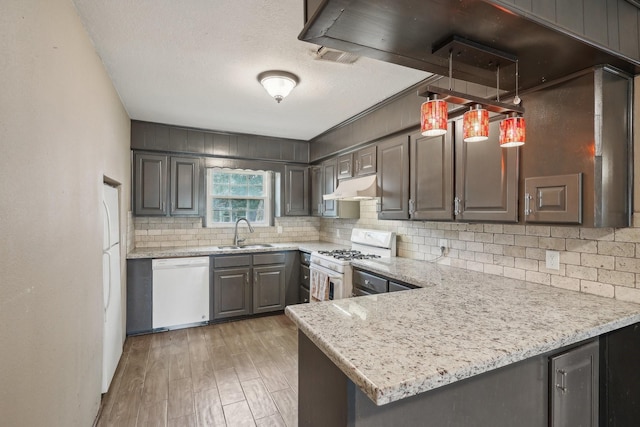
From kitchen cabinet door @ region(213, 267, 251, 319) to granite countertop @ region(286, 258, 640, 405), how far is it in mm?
2628

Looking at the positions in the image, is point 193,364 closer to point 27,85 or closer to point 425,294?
point 425,294

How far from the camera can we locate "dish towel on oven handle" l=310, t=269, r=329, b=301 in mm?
3312

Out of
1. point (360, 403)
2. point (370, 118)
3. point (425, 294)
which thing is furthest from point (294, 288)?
point (360, 403)

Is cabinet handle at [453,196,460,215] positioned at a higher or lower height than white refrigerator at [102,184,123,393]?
higher

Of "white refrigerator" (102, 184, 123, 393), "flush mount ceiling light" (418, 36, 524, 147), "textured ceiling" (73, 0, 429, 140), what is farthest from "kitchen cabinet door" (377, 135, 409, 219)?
"white refrigerator" (102, 184, 123, 393)

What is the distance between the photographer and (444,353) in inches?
40.9

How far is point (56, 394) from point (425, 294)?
1867mm

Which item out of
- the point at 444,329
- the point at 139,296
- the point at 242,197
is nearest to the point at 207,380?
the point at 139,296

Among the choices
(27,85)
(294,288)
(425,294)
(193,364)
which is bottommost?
(193,364)

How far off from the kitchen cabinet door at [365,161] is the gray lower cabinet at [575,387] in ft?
7.31

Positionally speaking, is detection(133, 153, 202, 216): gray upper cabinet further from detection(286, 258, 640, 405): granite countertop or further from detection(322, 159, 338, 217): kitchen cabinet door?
detection(286, 258, 640, 405): granite countertop

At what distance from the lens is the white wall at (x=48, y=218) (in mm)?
1014

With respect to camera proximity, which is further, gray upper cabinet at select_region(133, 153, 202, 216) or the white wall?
gray upper cabinet at select_region(133, 153, 202, 216)

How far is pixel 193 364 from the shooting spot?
112 inches
